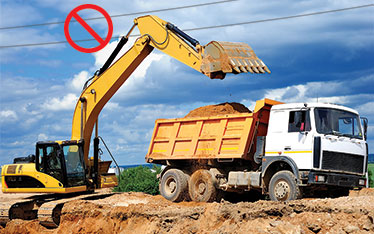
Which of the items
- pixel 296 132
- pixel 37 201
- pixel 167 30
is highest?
pixel 167 30

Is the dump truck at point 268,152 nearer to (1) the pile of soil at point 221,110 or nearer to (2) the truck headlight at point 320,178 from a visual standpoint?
(2) the truck headlight at point 320,178

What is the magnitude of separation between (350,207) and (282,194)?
3602mm

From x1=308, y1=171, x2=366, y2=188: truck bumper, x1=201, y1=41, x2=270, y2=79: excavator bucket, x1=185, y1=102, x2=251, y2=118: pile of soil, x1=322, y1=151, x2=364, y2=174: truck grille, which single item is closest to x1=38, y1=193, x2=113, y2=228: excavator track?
x1=185, y1=102, x2=251, y2=118: pile of soil

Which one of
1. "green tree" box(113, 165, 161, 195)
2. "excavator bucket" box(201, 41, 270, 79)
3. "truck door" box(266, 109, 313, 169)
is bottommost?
"green tree" box(113, 165, 161, 195)

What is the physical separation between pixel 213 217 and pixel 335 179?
4.47 metres

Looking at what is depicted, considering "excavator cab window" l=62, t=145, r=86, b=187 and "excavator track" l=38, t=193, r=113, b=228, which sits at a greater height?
"excavator cab window" l=62, t=145, r=86, b=187

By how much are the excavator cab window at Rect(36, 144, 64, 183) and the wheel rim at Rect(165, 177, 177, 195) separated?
3942 millimetres

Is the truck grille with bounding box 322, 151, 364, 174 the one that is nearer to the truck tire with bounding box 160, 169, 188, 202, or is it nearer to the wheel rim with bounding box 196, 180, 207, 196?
the wheel rim with bounding box 196, 180, 207, 196

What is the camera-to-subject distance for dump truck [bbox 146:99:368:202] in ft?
51.3

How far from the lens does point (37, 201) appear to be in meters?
18.3

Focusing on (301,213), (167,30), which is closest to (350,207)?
(301,213)

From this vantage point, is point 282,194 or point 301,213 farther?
point 282,194

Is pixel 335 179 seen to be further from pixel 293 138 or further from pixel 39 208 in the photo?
pixel 39 208

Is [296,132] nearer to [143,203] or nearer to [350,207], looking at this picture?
[350,207]
